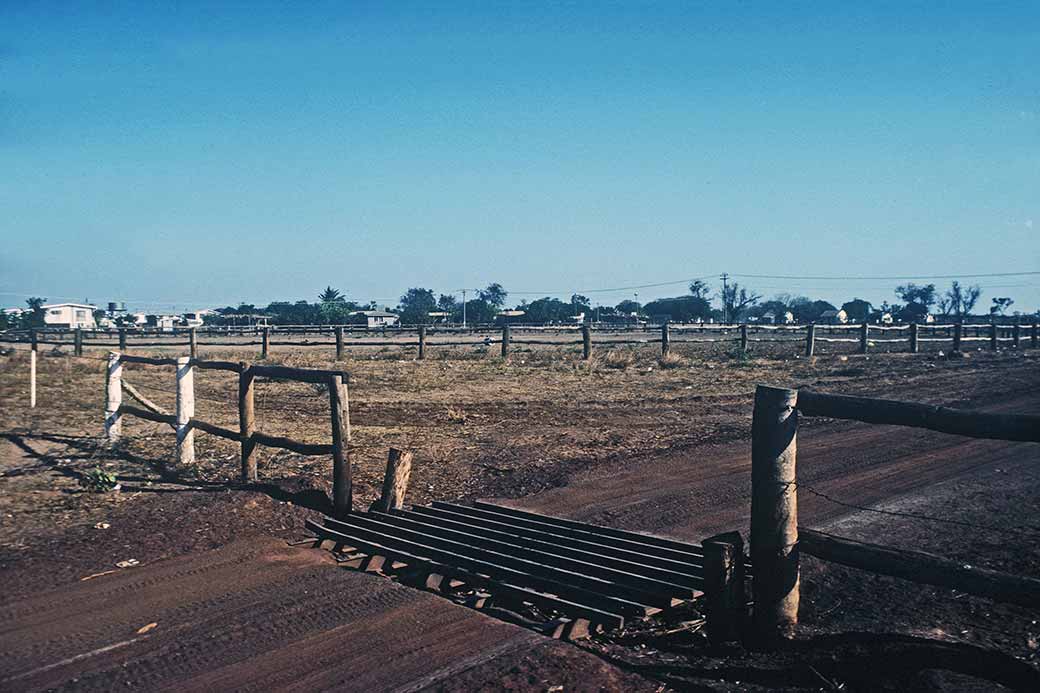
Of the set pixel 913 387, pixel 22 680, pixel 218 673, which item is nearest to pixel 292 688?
pixel 218 673

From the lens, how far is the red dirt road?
4125mm

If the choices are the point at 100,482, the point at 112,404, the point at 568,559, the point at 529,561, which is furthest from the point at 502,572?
the point at 112,404

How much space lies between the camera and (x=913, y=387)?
58.1ft

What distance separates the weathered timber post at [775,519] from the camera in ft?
14.5

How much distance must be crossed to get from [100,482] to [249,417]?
61.3 inches

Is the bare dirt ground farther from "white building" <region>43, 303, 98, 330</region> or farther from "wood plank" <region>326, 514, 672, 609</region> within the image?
"white building" <region>43, 303, 98, 330</region>

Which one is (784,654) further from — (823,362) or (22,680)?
(823,362)

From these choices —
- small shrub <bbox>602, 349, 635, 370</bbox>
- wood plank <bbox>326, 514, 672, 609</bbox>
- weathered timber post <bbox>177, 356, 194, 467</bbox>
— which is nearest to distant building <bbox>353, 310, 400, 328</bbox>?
small shrub <bbox>602, 349, 635, 370</bbox>

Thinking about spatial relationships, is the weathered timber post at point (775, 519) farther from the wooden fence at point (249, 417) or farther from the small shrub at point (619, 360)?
the small shrub at point (619, 360)

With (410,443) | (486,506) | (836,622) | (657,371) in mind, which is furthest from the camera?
(657,371)

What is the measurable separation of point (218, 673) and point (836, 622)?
3321 millimetres

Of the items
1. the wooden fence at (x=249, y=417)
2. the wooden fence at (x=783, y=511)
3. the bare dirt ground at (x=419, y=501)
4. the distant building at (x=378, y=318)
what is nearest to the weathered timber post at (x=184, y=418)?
the wooden fence at (x=249, y=417)

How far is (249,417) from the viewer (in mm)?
8602

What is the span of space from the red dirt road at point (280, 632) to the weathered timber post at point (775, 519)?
2.86ft
